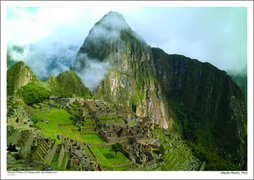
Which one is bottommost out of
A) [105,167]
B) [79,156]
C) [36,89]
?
[105,167]

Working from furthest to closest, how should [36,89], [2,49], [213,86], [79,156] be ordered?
[213,86] → [36,89] → [79,156] → [2,49]

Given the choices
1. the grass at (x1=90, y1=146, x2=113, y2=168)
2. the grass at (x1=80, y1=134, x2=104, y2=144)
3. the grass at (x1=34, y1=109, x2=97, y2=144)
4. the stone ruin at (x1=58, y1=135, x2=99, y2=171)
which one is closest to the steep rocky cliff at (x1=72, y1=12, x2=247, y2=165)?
the grass at (x1=34, y1=109, x2=97, y2=144)

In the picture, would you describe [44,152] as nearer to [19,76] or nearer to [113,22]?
[19,76]

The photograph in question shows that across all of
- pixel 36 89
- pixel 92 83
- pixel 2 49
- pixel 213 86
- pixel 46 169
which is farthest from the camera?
pixel 213 86

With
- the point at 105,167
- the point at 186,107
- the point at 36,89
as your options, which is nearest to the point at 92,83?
the point at 36,89

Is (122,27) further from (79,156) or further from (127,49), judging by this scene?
(79,156)

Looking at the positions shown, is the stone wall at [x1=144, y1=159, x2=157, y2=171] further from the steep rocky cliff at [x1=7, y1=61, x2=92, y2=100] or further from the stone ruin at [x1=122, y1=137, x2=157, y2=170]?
the steep rocky cliff at [x1=7, y1=61, x2=92, y2=100]

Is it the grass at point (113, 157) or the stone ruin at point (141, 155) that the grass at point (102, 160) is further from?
the stone ruin at point (141, 155)
